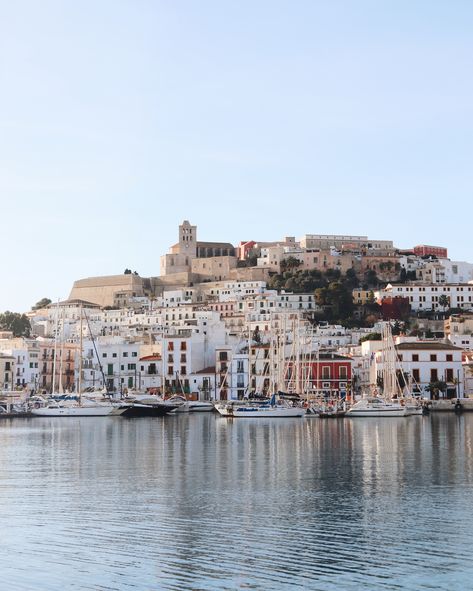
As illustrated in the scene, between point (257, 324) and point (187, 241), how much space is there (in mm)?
42657

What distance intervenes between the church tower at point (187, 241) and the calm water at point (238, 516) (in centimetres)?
10257

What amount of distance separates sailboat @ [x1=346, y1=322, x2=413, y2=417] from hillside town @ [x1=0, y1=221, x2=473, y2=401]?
13.4ft

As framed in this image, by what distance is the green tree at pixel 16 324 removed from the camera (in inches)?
4797

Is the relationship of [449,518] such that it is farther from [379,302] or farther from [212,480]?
[379,302]

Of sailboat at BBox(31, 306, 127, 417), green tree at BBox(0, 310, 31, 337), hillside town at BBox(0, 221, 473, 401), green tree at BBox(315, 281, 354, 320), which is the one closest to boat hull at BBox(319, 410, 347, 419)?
hillside town at BBox(0, 221, 473, 401)

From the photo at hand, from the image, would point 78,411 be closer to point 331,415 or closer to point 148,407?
point 148,407

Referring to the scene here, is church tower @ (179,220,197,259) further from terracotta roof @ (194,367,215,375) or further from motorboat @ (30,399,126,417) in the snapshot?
motorboat @ (30,399,126,417)

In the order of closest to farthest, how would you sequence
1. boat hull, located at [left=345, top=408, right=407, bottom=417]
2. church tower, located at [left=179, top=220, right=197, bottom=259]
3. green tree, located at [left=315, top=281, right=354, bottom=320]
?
1. boat hull, located at [left=345, top=408, right=407, bottom=417]
2. green tree, located at [left=315, top=281, right=354, bottom=320]
3. church tower, located at [left=179, top=220, right=197, bottom=259]

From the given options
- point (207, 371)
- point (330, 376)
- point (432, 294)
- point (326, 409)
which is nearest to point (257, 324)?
point (207, 371)

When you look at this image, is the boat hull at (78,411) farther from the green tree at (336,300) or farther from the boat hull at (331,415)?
the green tree at (336,300)

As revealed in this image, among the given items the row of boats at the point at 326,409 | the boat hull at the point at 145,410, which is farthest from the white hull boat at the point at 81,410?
the row of boats at the point at 326,409

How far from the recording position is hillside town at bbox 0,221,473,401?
3125 inches

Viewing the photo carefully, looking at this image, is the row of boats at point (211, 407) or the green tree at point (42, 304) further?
the green tree at point (42, 304)

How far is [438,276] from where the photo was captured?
12538 cm
